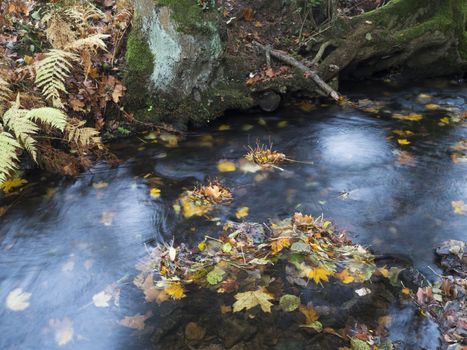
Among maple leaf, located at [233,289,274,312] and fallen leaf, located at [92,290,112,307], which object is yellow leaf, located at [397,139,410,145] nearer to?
maple leaf, located at [233,289,274,312]

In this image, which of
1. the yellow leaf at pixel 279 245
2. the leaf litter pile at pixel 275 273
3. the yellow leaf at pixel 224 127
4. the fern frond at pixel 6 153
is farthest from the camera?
the yellow leaf at pixel 224 127

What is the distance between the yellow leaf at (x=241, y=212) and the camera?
4.53m

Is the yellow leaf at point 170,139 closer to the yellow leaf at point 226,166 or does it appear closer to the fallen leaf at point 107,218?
the yellow leaf at point 226,166

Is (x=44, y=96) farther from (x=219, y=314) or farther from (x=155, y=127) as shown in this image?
(x=219, y=314)

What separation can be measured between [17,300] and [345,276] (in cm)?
286

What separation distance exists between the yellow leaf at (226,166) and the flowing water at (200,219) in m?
0.06

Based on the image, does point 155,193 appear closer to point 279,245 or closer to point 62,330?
point 279,245

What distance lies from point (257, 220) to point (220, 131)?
86.3 inches

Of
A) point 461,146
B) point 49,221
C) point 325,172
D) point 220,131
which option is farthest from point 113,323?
point 461,146

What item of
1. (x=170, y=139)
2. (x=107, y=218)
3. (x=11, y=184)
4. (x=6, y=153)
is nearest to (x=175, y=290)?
(x=107, y=218)

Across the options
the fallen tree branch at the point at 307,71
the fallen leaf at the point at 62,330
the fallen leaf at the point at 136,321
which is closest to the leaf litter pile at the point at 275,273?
the fallen leaf at the point at 136,321

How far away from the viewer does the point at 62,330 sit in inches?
132

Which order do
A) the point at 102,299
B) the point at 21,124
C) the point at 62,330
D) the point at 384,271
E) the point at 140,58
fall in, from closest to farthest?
the point at 62,330, the point at 102,299, the point at 384,271, the point at 21,124, the point at 140,58

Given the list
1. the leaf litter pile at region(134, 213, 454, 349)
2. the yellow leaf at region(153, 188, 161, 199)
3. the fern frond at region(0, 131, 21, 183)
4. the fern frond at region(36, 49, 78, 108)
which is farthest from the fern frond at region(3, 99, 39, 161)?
the leaf litter pile at region(134, 213, 454, 349)
